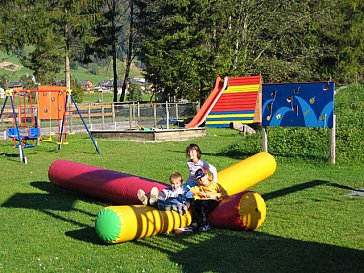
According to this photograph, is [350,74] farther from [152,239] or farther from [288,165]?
[152,239]

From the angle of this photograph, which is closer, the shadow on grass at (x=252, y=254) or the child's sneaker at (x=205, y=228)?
the shadow on grass at (x=252, y=254)

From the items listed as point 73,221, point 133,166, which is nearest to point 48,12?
point 133,166

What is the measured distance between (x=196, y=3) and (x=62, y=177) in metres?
30.0

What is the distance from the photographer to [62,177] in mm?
11578

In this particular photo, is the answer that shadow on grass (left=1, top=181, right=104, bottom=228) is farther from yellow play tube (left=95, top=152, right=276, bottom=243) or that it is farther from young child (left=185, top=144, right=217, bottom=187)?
young child (left=185, top=144, right=217, bottom=187)

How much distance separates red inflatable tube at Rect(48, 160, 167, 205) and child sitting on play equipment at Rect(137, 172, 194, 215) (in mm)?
794

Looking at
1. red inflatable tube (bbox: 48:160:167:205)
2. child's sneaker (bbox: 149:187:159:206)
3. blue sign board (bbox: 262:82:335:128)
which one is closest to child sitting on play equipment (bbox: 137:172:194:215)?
child's sneaker (bbox: 149:187:159:206)

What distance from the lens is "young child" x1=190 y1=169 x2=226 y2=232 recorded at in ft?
27.1

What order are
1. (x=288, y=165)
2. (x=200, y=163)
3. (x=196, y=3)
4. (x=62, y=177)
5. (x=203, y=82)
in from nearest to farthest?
(x=200, y=163), (x=62, y=177), (x=288, y=165), (x=203, y=82), (x=196, y=3)

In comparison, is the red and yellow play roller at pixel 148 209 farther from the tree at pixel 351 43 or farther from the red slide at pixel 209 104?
the tree at pixel 351 43

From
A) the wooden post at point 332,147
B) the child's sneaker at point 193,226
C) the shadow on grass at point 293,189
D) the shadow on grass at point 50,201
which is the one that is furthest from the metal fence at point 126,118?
the child's sneaker at point 193,226

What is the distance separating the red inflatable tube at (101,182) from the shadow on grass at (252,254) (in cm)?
171

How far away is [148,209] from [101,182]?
255 cm

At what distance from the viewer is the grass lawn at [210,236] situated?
6.55 m
